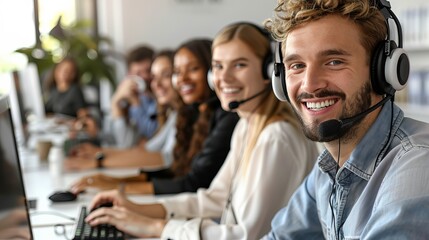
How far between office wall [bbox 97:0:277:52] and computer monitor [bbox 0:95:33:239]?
3.41 m

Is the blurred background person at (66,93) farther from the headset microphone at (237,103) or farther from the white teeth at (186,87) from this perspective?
the headset microphone at (237,103)

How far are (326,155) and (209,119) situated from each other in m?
1.14

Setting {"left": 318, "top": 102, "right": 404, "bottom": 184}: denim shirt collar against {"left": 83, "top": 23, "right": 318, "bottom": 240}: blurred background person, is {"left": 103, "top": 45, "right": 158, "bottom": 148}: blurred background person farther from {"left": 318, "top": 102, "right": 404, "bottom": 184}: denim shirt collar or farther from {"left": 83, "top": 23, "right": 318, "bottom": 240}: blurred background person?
{"left": 318, "top": 102, "right": 404, "bottom": 184}: denim shirt collar

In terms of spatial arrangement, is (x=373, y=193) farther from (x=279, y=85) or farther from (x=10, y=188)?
(x=10, y=188)

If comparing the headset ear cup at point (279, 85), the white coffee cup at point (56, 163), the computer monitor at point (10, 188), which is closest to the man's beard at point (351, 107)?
the headset ear cup at point (279, 85)

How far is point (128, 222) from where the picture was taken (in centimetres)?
150

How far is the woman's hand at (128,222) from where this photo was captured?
1.49 metres

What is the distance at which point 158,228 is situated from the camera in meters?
1.50

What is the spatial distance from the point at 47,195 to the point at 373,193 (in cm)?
134

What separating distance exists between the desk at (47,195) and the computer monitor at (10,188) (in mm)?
282

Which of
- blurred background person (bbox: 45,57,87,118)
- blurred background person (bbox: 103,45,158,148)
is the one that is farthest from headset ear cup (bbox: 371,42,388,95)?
blurred background person (bbox: 45,57,87,118)

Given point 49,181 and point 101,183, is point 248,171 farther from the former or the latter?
point 49,181

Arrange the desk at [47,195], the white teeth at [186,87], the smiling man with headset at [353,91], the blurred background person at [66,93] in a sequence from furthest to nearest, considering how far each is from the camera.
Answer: the blurred background person at [66,93]
the white teeth at [186,87]
the desk at [47,195]
the smiling man with headset at [353,91]

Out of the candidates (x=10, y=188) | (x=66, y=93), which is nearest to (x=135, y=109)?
(x=66, y=93)
